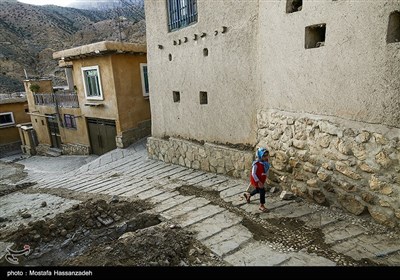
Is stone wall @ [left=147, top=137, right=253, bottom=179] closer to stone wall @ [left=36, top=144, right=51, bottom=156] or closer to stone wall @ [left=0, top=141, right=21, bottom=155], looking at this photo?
stone wall @ [left=36, top=144, right=51, bottom=156]

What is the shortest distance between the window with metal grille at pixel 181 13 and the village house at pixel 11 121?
65.4 ft

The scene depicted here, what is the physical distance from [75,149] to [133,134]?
17.3 ft

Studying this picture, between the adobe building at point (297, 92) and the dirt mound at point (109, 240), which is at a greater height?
the adobe building at point (297, 92)

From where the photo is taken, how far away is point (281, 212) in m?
4.86

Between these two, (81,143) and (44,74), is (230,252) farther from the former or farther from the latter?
(44,74)

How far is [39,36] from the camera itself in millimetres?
51812

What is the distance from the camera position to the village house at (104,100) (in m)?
12.4

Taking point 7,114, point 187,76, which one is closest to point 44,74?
point 7,114

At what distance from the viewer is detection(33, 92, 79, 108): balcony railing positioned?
51.3ft

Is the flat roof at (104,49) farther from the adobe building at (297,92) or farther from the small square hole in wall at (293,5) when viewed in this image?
the small square hole in wall at (293,5)

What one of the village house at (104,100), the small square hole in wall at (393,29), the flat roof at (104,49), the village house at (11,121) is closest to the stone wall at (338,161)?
the small square hole in wall at (393,29)

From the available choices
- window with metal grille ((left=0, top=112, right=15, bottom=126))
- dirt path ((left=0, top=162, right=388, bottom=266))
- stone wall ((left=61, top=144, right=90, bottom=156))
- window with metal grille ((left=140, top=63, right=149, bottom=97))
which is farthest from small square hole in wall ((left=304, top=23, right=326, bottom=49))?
window with metal grille ((left=0, top=112, right=15, bottom=126))
